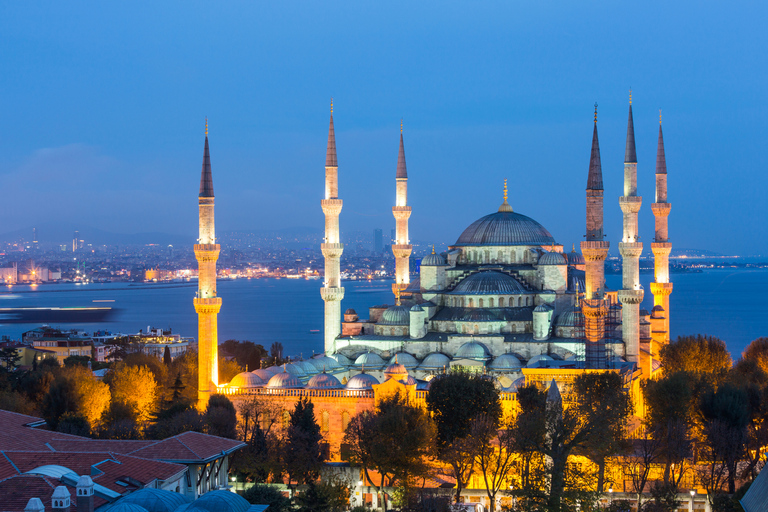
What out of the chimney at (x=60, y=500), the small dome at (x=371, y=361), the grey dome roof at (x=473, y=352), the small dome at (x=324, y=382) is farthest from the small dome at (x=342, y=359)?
A: the chimney at (x=60, y=500)

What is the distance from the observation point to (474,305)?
110ft

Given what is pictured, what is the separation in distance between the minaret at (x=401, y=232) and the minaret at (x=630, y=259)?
9962mm

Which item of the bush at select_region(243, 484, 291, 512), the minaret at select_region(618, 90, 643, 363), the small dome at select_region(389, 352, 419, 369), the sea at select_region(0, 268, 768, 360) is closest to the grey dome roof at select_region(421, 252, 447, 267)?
the small dome at select_region(389, 352, 419, 369)

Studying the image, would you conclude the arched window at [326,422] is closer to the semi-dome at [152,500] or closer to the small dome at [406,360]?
the small dome at [406,360]

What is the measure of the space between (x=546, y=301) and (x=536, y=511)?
15596 millimetres

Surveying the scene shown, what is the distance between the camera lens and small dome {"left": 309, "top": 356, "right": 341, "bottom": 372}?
30797 millimetres

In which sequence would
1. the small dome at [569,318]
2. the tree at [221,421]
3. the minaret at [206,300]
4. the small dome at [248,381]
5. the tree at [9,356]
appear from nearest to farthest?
the tree at [221,421], the small dome at [248,381], the minaret at [206,300], the small dome at [569,318], the tree at [9,356]

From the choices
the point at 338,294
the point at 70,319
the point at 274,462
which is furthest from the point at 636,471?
the point at 70,319

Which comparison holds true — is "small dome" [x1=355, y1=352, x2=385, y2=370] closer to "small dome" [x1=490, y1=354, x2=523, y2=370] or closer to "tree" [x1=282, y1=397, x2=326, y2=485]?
"small dome" [x1=490, y1=354, x2=523, y2=370]

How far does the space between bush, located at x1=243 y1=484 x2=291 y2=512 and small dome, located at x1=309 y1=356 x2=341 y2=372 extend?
1067 centimetres

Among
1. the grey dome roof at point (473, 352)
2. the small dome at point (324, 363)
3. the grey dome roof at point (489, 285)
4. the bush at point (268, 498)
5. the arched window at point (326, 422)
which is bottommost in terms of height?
the bush at point (268, 498)

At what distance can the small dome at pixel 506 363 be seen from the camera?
96.7 ft

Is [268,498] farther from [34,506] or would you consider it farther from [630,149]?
[630,149]

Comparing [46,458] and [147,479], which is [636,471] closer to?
[147,479]
